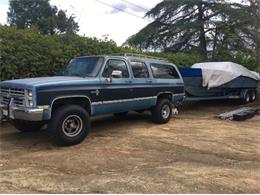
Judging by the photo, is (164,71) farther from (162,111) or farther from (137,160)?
(137,160)

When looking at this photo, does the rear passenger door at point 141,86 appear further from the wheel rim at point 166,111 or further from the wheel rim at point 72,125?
the wheel rim at point 72,125

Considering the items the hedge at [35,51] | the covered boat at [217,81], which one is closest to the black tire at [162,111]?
the hedge at [35,51]

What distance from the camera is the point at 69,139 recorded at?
26.9 ft

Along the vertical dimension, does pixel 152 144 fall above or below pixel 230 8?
below

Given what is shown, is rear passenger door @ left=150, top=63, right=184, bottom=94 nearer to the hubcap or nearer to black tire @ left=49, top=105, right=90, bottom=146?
the hubcap

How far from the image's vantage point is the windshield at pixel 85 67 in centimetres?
945

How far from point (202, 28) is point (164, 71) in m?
16.9

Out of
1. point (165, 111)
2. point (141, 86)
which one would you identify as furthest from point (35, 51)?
point (165, 111)

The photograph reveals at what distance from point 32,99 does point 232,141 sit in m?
4.76

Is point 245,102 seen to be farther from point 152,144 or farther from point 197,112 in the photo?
point 152,144

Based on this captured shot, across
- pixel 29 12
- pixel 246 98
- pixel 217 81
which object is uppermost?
pixel 29 12

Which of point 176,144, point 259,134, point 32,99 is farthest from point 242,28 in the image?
point 32,99

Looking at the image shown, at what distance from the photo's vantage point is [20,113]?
7914 mm

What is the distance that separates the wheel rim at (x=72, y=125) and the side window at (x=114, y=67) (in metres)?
1.54
